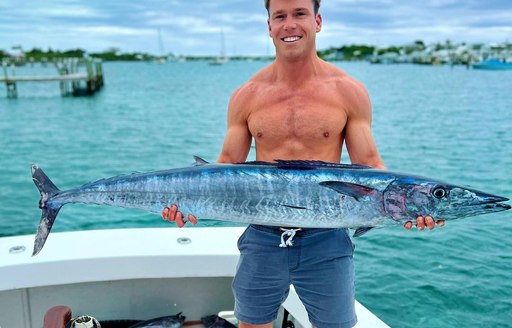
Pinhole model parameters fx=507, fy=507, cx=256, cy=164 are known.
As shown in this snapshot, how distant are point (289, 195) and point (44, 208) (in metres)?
1.42

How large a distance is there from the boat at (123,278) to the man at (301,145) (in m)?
0.57

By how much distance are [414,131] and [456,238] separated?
14145 millimetres

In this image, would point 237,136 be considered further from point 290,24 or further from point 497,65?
point 497,65

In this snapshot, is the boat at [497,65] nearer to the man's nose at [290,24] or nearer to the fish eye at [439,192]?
the man's nose at [290,24]

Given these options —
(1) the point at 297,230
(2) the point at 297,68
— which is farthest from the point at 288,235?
(2) the point at 297,68

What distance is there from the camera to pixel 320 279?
2830 mm

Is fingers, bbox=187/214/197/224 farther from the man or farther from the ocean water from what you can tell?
the ocean water

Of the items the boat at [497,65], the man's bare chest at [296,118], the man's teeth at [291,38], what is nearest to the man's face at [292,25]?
the man's teeth at [291,38]

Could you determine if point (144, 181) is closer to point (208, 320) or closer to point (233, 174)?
point (233, 174)

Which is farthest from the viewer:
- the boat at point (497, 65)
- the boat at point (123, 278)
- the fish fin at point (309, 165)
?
the boat at point (497, 65)

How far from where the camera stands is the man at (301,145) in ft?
9.25

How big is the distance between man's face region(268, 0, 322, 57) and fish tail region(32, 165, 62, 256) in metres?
1.55

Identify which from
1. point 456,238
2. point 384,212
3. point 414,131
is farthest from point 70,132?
point 384,212

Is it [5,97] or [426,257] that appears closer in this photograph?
[426,257]
